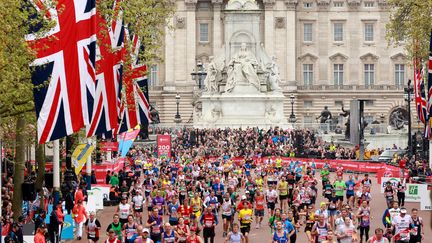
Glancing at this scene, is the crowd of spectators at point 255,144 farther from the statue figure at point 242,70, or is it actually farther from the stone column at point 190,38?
the stone column at point 190,38

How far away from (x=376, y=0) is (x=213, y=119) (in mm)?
34544

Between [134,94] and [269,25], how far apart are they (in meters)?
73.9

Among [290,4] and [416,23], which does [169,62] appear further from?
[416,23]

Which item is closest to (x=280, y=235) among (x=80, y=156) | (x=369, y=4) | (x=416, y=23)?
(x=80, y=156)

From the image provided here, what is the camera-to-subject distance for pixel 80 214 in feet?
115

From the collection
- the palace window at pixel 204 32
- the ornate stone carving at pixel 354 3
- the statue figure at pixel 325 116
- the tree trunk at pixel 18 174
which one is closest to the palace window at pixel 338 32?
Answer: the ornate stone carving at pixel 354 3

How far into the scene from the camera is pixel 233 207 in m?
37.7

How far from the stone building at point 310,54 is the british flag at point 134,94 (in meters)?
69.6

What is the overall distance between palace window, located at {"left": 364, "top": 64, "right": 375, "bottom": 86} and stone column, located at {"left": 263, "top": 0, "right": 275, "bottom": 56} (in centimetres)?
982

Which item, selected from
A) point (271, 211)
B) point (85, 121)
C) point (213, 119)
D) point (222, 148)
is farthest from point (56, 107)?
point (213, 119)

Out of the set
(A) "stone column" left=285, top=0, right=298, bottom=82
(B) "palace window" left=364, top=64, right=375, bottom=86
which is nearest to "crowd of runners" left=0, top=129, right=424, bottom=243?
(A) "stone column" left=285, top=0, right=298, bottom=82

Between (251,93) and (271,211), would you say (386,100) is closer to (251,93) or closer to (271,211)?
(251,93)

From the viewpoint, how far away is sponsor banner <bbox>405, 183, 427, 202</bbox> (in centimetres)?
4253

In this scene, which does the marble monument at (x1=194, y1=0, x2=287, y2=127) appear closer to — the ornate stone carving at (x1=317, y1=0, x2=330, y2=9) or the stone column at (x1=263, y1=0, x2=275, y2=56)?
the stone column at (x1=263, y1=0, x2=275, y2=56)
